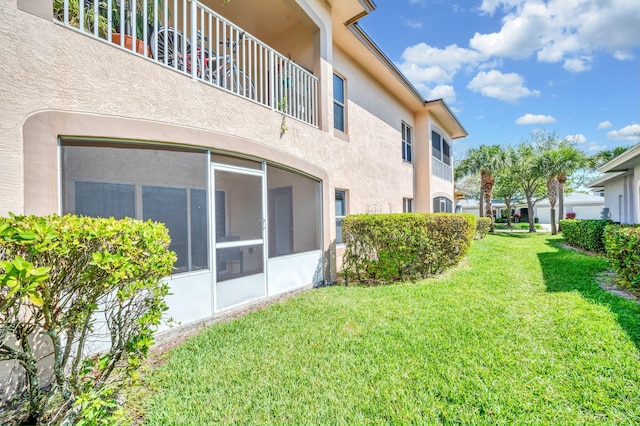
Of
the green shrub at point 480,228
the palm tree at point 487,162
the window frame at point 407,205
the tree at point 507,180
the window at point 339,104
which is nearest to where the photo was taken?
the window at point 339,104

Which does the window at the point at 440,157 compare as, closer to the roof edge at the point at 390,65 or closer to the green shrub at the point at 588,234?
the roof edge at the point at 390,65

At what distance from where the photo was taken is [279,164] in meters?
7.00

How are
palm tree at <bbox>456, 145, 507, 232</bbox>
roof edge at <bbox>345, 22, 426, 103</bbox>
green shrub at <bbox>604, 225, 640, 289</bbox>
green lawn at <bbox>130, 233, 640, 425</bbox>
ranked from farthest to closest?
palm tree at <bbox>456, 145, 507, 232</bbox>
roof edge at <bbox>345, 22, 426, 103</bbox>
green shrub at <bbox>604, 225, 640, 289</bbox>
green lawn at <bbox>130, 233, 640, 425</bbox>

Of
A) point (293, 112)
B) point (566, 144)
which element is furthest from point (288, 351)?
point (566, 144)

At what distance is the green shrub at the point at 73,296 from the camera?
2.26m

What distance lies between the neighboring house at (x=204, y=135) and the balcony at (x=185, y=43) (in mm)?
52

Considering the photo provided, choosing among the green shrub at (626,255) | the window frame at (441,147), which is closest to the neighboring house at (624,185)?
the green shrub at (626,255)

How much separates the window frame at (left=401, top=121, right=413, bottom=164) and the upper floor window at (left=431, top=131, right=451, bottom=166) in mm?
1766

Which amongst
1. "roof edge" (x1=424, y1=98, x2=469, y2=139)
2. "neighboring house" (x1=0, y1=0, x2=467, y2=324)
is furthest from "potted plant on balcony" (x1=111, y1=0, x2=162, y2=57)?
"roof edge" (x1=424, y1=98, x2=469, y2=139)

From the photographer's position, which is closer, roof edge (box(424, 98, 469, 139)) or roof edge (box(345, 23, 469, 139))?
roof edge (box(345, 23, 469, 139))

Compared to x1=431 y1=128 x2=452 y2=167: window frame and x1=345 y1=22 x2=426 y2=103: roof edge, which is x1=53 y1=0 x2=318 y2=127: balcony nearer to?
x1=345 y1=22 x2=426 y2=103: roof edge

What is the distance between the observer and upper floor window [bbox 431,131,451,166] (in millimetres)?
17219

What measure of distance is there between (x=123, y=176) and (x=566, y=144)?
139ft

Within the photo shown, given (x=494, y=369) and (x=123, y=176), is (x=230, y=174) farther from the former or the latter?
(x=494, y=369)
